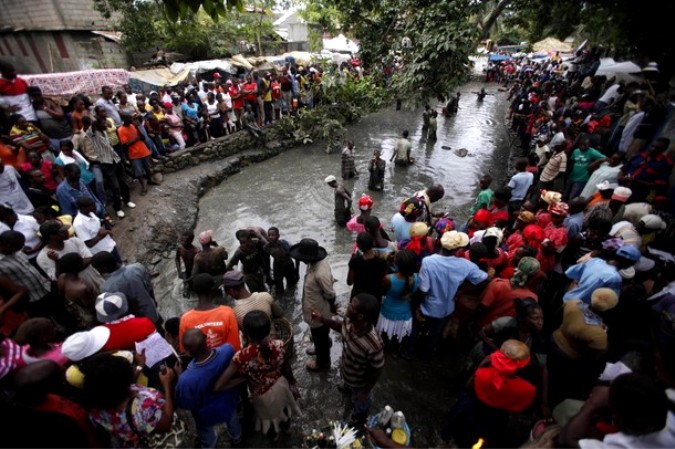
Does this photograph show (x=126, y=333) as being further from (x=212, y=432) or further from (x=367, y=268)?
(x=367, y=268)

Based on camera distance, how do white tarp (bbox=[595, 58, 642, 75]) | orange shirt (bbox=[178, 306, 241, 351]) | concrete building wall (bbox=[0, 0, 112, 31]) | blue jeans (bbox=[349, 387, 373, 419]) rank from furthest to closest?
concrete building wall (bbox=[0, 0, 112, 31]), white tarp (bbox=[595, 58, 642, 75]), blue jeans (bbox=[349, 387, 373, 419]), orange shirt (bbox=[178, 306, 241, 351])

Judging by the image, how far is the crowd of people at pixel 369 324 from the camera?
7.47 ft

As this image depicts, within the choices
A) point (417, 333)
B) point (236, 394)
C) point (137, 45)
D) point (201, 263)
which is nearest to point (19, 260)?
point (201, 263)

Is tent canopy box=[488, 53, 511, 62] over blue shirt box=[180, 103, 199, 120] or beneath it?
beneath

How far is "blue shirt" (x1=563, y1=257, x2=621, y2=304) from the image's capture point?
3.57 m

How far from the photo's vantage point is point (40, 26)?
1736 centimetres

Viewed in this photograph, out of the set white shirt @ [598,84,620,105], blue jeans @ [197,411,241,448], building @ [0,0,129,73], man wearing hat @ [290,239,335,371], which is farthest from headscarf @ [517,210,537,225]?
building @ [0,0,129,73]

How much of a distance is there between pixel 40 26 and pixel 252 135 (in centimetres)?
1454

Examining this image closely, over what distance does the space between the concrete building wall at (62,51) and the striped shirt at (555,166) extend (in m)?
21.6

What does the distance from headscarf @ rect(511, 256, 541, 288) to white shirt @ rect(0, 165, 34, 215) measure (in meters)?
7.39

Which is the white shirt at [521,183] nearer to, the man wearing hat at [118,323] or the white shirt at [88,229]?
the man wearing hat at [118,323]

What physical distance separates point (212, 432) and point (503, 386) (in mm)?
2602

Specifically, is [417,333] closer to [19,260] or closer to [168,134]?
[19,260]

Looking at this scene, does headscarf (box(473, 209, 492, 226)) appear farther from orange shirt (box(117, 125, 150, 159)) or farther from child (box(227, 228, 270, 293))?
orange shirt (box(117, 125, 150, 159))
